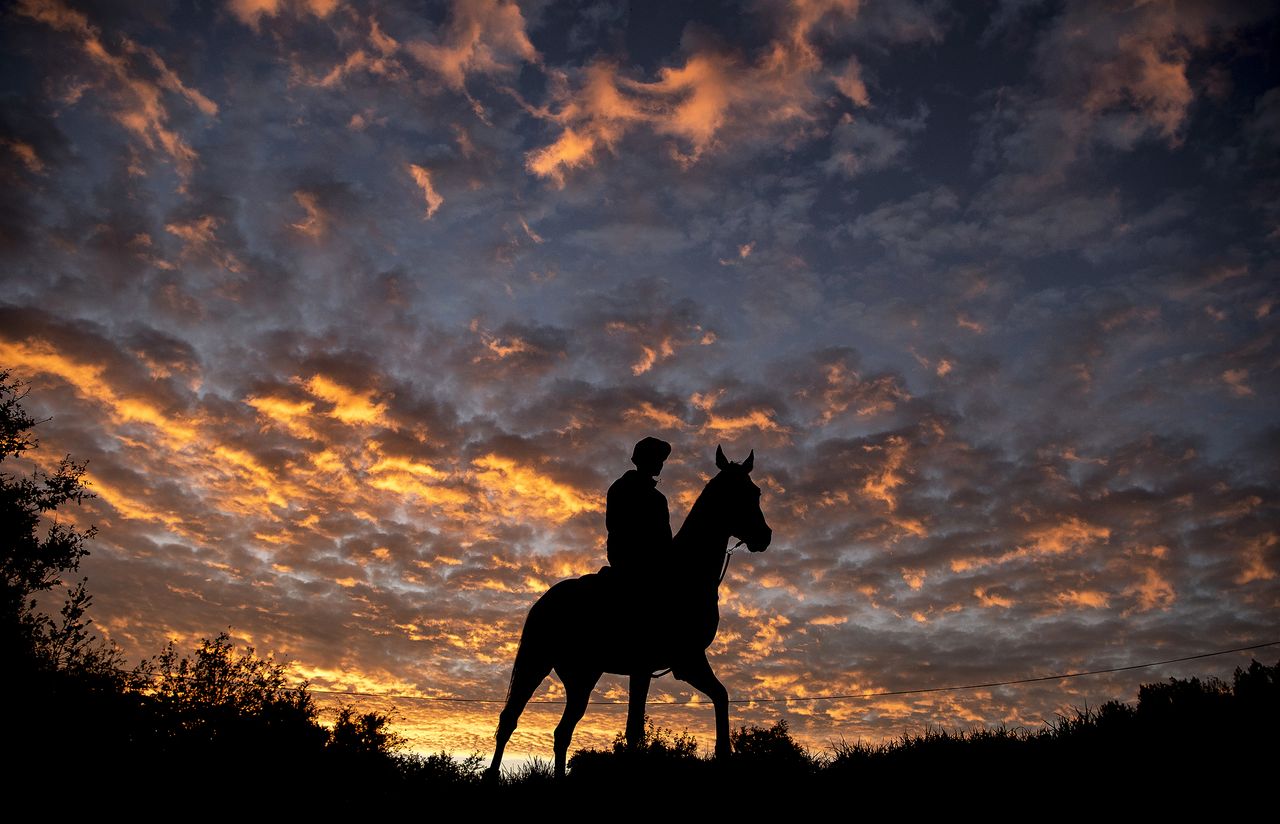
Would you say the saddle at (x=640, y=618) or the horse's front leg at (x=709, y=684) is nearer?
the horse's front leg at (x=709, y=684)

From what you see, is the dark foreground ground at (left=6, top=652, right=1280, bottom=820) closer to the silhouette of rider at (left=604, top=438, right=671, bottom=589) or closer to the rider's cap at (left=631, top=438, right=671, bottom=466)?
the silhouette of rider at (left=604, top=438, right=671, bottom=589)

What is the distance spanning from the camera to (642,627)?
31.5 feet

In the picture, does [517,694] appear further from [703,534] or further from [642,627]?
[703,534]

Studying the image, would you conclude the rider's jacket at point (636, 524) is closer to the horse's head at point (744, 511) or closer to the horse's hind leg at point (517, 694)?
the horse's head at point (744, 511)

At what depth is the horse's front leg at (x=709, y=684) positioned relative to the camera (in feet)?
28.6

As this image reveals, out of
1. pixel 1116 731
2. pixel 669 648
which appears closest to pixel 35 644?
pixel 669 648

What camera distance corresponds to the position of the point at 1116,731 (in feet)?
21.4

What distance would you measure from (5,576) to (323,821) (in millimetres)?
27849

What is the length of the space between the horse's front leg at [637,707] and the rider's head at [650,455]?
291 cm

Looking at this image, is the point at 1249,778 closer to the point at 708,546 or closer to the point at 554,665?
the point at 708,546

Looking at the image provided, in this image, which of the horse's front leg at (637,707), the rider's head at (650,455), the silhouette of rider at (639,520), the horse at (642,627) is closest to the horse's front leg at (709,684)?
the horse at (642,627)

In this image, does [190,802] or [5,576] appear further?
[5,576]

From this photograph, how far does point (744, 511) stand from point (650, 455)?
1.64 meters

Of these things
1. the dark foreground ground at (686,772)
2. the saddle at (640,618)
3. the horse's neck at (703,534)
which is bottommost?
the dark foreground ground at (686,772)
